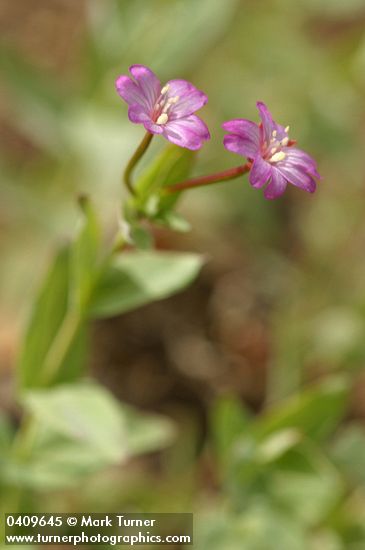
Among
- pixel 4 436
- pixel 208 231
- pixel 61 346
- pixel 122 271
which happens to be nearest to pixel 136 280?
pixel 122 271

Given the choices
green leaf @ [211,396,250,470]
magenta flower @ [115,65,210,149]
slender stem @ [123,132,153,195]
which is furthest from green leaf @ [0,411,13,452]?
magenta flower @ [115,65,210,149]

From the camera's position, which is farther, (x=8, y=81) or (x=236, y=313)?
(x=236, y=313)

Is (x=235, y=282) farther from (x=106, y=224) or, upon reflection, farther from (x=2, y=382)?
(x=2, y=382)

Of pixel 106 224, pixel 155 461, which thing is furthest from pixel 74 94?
pixel 155 461

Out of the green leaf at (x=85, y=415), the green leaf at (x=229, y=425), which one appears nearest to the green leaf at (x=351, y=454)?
the green leaf at (x=229, y=425)

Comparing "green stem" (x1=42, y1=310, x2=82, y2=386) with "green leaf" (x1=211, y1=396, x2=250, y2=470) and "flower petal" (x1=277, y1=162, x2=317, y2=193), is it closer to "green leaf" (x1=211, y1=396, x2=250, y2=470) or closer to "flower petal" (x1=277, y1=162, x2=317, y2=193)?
"green leaf" (x1=211, y1=396, x2=250, y2=470)

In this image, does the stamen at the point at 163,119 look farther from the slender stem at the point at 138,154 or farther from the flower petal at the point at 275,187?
the flower petal at the point at 275,187
